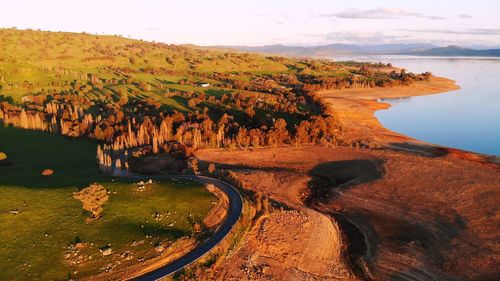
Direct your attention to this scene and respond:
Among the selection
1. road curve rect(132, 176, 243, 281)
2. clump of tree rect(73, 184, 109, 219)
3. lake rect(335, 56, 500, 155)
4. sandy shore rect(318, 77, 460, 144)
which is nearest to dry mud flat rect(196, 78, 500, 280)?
road curve rect(132, 176, 243, 281)

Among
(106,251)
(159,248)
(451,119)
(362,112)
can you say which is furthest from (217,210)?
(451,119)

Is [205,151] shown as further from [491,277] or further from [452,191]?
[491,277]

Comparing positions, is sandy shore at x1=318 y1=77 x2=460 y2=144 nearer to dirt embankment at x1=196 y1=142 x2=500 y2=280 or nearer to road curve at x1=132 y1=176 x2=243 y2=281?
dirt embankment at x1=196 y1=142 x2=500 y2=280

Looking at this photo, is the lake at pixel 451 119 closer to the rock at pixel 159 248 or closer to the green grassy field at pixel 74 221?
the green grassy field at pixel 74 221

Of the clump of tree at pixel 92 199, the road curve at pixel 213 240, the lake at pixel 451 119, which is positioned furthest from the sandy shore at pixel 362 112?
the clump of tree at pixel 92 199

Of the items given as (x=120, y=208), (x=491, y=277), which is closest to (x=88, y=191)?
(x=120, y=208)

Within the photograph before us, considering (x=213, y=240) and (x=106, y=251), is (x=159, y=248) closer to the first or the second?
(x=106, y=251)

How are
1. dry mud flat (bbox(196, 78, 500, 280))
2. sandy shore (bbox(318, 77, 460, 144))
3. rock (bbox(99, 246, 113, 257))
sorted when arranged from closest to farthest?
rock (bbox(99, 246, 113, 257))
dry mud flat (bbox(196, 78, 500, 280))
sandy shore (bbox(318, 77, 460, 144))
